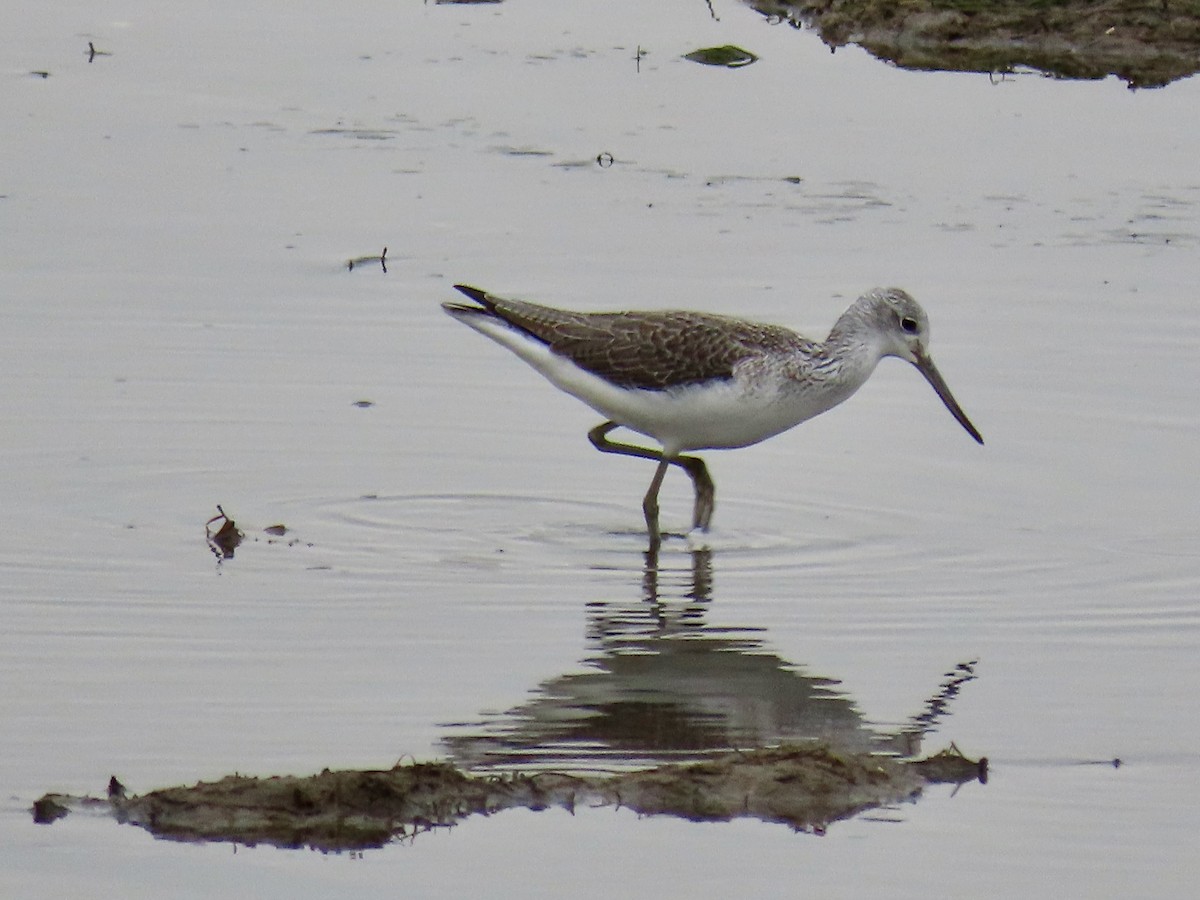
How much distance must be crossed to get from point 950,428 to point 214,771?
15.9ft

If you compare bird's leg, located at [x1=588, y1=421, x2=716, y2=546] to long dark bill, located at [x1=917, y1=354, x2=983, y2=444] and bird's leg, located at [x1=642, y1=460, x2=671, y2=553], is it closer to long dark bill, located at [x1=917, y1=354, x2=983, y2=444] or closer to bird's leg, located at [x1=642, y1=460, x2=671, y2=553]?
bird's leg, located at [x1=642, y1=460, x2=671, y2=553]

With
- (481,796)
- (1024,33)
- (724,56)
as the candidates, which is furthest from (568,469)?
(1024,33)

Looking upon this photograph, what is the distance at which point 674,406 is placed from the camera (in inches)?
359

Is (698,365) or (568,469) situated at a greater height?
(698,365)

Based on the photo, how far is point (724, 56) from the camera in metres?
17.7

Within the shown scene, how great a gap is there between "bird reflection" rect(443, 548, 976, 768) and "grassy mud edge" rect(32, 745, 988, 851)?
0.95 feet

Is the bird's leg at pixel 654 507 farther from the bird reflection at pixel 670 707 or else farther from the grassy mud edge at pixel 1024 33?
the grassy mud edge at pixel 1024 33

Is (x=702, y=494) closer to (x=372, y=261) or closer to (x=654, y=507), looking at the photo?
(x=654, y=507)

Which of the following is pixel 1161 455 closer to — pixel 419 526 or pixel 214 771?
pixel 419 526

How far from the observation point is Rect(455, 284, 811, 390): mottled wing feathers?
908 centimetres

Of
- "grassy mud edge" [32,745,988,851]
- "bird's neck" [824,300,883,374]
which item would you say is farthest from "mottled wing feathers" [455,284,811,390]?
"grassy mud edge" [32,745,988,851]

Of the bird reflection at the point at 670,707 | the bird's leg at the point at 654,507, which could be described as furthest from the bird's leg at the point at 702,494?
the bird reflection at the point at 670,707

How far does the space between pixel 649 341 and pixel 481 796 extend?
12.3ft

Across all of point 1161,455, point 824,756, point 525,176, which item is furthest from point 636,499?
point 525,176
